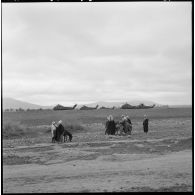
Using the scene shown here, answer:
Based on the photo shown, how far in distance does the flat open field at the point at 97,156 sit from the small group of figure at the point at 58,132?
161mm

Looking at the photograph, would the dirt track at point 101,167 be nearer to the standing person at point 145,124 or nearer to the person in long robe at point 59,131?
the person in long robe at point 59,131

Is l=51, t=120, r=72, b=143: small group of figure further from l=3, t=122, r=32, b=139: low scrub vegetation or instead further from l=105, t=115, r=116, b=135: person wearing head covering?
l=105, t=115, r=116, b=135: person wearing head covering

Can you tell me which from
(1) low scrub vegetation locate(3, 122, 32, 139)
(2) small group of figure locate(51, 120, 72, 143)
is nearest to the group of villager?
(2) small group of figure locate(51, 120, 72, 143)

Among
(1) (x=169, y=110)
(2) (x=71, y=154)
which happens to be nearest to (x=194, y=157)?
(1) (x=169, y=110)

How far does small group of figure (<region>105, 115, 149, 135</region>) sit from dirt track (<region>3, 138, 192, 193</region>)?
1.22 feet

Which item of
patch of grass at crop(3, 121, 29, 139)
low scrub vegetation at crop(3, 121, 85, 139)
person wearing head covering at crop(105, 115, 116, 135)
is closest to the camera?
patch of grass at crop(3, 121, 29, 139)

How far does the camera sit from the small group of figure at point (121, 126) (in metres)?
13.9

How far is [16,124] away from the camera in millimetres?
13047

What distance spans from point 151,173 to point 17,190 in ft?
13.1

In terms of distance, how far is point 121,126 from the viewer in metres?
14.5

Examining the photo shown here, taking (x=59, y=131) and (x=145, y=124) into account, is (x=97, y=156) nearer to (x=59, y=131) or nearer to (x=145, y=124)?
(x=59, y=131)

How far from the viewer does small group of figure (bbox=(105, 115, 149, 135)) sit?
13914mm

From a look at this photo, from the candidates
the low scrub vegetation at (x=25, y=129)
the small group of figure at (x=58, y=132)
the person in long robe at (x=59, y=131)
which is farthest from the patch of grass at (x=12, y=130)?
the person in long robe at (x=59, y=131)

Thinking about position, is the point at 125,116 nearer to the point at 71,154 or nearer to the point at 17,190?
the point at 71,154
